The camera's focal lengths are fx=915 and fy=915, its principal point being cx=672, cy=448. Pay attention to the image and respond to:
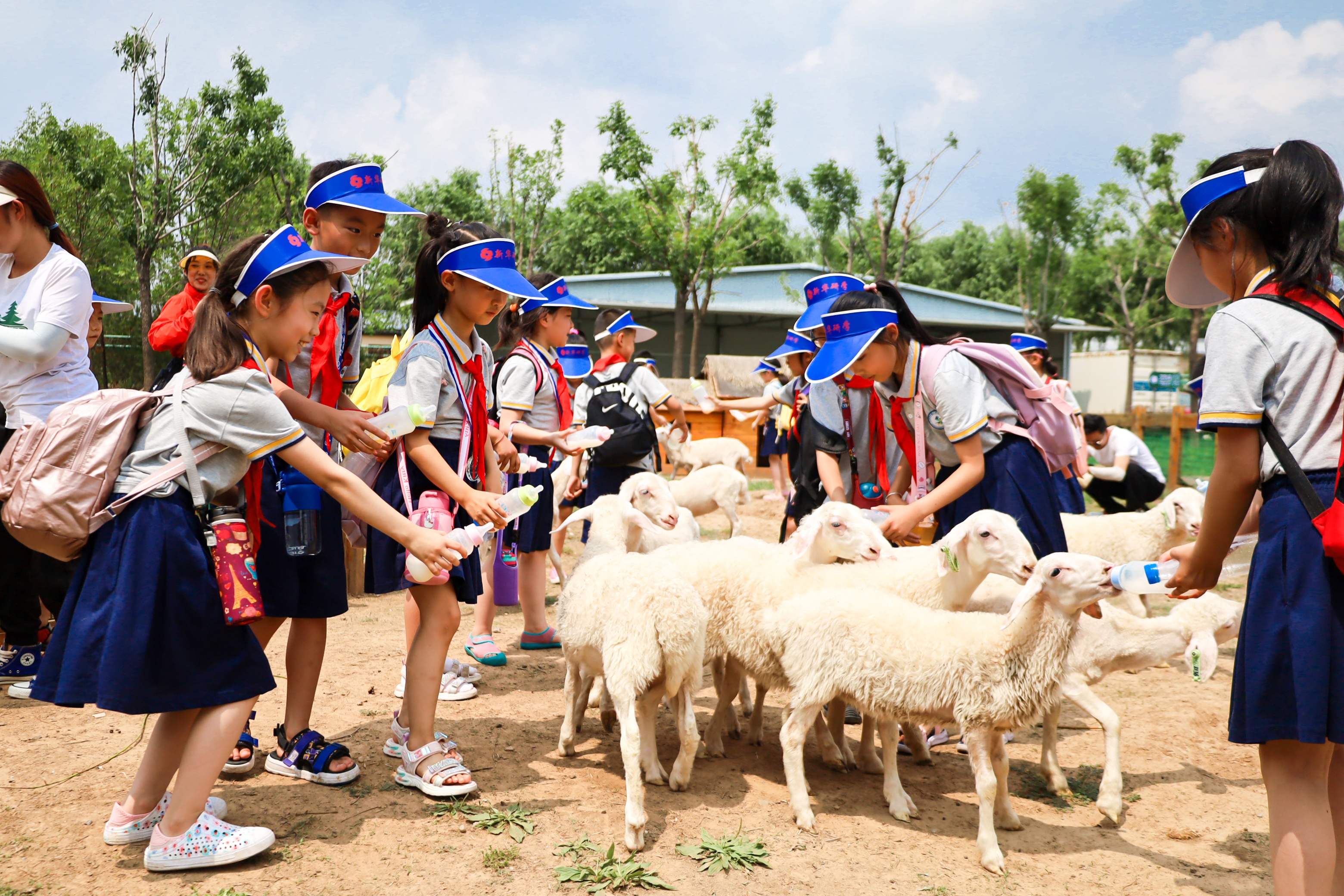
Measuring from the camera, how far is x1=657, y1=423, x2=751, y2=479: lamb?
13.4 m

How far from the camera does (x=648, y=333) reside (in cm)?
904

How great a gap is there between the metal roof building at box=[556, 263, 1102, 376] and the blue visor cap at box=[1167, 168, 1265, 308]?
2517cm

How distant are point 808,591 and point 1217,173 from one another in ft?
7.57

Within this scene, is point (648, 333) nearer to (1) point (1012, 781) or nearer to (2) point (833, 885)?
(1) point (1012, 781)

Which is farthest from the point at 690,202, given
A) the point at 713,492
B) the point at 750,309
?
the point at 713,492

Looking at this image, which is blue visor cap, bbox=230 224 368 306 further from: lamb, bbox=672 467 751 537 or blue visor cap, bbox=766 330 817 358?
lamb, bbox=672 467 751 537

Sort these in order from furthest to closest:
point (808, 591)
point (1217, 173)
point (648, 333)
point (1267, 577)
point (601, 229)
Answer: point (601, 229) → point (648, 333) → point (808, 591) → point (1217, 173) → point (1267, 577)

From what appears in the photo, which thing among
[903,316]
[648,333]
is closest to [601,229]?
[648,333]

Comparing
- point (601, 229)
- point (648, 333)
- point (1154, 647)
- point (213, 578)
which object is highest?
point (601, 229)

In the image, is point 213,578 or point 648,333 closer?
point 213,578

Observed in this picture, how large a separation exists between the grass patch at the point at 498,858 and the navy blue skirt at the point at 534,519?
8.73 ft

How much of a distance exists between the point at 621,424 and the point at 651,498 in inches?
55.9

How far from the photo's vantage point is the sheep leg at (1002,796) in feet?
11.9

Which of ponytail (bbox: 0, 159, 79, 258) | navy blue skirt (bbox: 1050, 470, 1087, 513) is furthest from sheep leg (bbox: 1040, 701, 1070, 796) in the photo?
ponytail (bbox: 0, 159, 79, 258)
